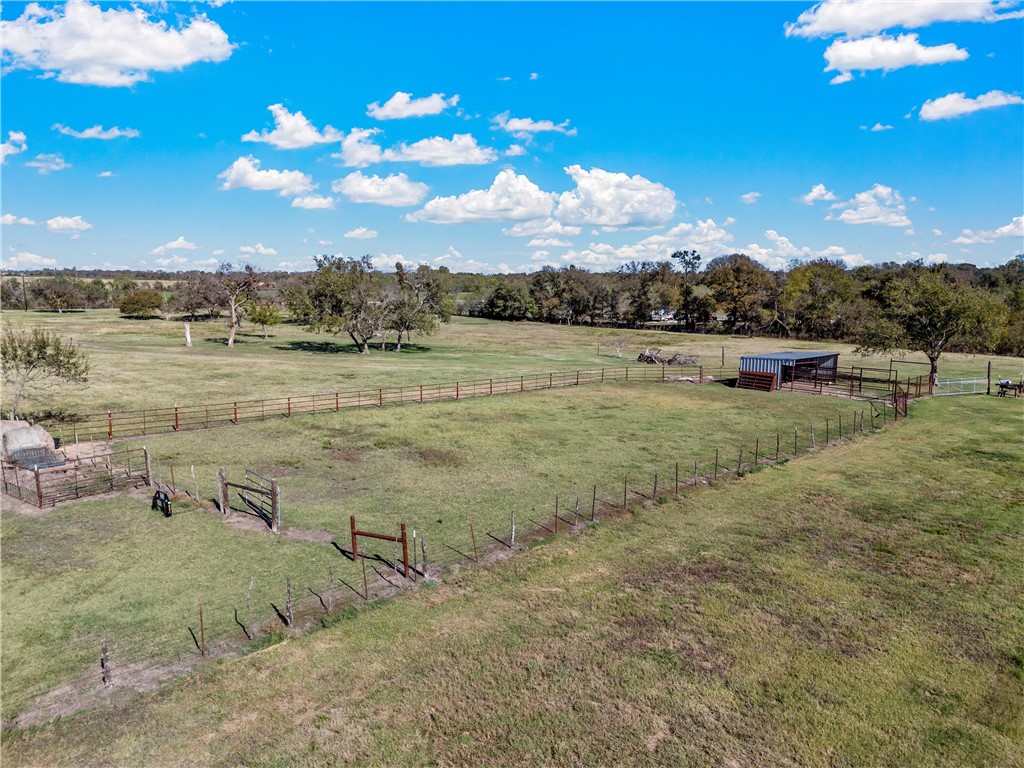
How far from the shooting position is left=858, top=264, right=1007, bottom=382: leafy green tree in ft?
138

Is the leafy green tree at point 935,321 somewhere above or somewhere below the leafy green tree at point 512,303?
below

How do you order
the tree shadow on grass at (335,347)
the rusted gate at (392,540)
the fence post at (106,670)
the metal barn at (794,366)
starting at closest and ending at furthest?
the fence post at (106,670), the rusted gate at (392,540), the metal barn at (794,366), the tree shadow on grass at (335,347)

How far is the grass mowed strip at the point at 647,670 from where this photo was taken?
920 cm

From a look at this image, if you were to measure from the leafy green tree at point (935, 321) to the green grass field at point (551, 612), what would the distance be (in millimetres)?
19137

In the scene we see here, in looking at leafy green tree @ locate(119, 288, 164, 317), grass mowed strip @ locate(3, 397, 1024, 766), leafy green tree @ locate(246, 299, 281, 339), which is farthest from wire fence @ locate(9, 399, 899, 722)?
leafy green tree @ locate(119, 288, 164, 317)

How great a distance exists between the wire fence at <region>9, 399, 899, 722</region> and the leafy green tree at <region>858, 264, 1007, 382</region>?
27491mm

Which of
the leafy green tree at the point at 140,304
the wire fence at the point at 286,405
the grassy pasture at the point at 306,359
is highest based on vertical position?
the leafy green tree at the point at 140,304

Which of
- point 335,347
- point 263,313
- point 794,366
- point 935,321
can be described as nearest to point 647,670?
point 794,366

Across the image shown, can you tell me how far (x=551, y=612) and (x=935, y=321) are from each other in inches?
1671

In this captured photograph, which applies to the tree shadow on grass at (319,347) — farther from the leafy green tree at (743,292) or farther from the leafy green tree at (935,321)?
the leafy green tree at (743,292)

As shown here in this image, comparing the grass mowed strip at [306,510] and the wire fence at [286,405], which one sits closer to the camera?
the grass mowed strip at [306,510]

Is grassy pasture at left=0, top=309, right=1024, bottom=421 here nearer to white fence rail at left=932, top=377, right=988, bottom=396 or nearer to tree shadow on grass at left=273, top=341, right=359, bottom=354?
tree shadow on grass at left=273, top=341, right=359, bottom=354

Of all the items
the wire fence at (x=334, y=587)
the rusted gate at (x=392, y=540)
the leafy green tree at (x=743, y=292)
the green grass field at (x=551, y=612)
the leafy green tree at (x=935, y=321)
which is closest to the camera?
the green grass field at (x=551, y=612)

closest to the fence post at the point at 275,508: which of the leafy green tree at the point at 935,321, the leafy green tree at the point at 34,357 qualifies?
the leafy green tree at the point at 34,357
